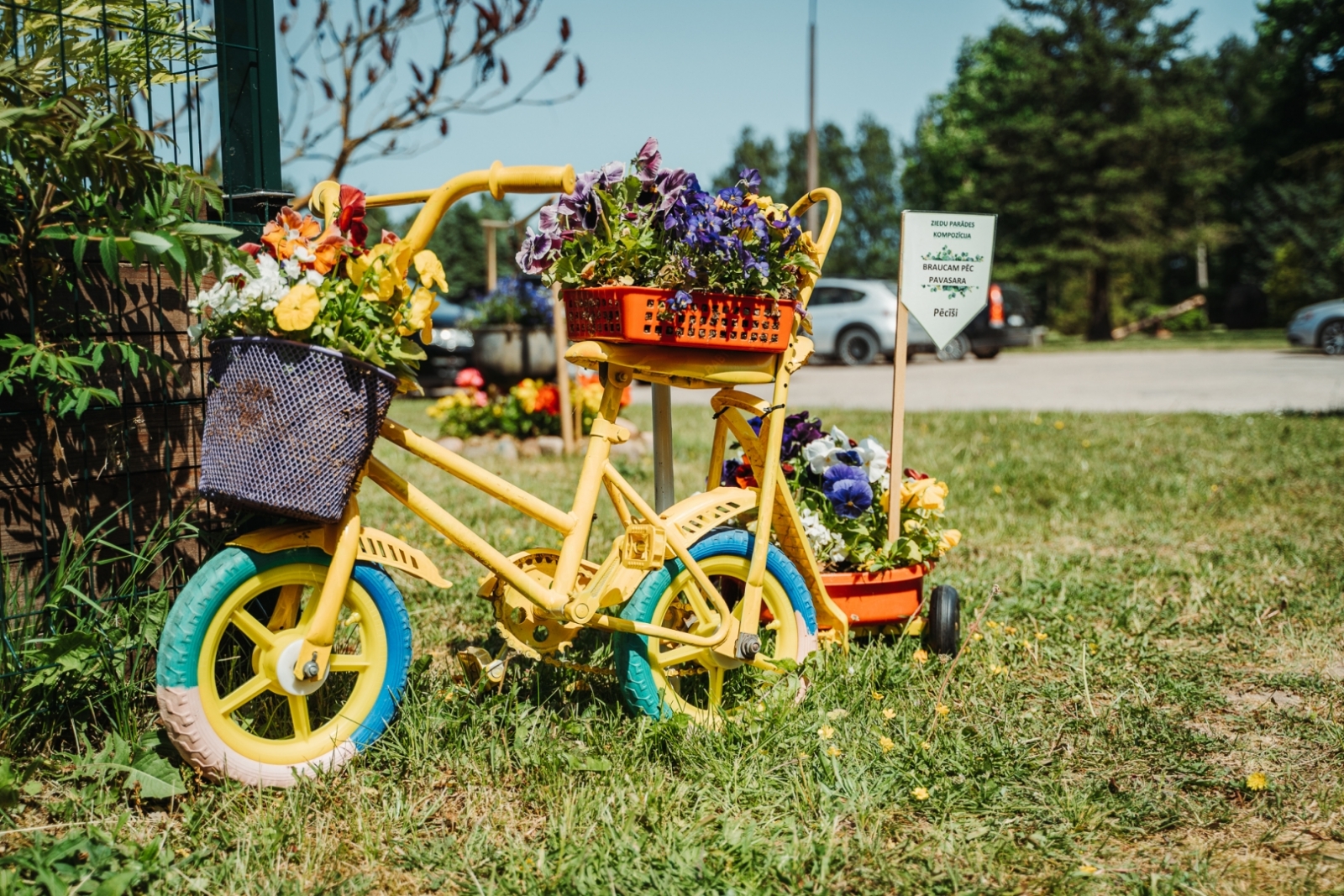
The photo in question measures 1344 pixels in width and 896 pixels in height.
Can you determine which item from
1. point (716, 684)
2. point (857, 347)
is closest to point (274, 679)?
point (716, 684)

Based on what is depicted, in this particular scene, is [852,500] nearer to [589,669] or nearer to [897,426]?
[897,426]

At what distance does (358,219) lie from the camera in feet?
7.71

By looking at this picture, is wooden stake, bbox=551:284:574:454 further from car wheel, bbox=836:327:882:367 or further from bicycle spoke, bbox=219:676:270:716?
car wheel, bbox=836:327:882:367

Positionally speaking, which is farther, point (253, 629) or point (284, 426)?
point (253, 629)

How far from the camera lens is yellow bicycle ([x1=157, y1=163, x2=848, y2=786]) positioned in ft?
7.49

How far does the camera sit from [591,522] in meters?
2.67

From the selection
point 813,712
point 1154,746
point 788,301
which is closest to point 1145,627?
point 1154,746

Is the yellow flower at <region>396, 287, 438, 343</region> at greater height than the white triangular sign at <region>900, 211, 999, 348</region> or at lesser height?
lesser

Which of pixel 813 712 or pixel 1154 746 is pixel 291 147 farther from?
pixel 1154 746

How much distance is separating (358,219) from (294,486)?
64 cm

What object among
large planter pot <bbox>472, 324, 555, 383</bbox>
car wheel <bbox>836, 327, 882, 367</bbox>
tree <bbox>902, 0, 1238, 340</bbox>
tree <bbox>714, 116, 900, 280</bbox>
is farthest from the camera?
tree <bbox>714, 116, 900, 280</bbox>

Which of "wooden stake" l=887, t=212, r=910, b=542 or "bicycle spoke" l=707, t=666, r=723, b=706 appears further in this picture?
"wooden stake" l=887, t=212, r=910, b=542

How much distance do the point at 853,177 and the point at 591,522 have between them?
2718 inches

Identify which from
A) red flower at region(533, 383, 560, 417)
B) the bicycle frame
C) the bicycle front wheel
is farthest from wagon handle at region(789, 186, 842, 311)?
red flower at region(533, 383, 560, 417)
